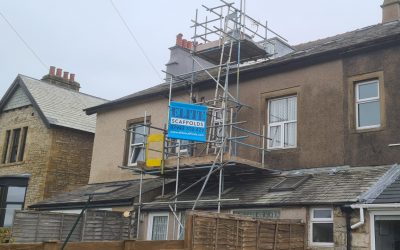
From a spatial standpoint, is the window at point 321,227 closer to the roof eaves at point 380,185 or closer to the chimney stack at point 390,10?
the roof eaves at point 380,185

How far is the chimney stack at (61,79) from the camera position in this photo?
88.9ft

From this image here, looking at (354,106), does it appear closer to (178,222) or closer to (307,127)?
(307,127)

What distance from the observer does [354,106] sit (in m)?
13.1

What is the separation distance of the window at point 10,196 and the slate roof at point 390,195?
1642 cm

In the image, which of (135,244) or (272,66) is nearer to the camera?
(135,244)

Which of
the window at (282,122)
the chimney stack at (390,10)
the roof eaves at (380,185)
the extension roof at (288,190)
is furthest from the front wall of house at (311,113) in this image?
the chimney stack at (390,10)

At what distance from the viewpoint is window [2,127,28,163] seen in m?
23.4

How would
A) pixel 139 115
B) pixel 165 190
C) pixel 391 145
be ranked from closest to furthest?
pixel 391 145
pixel 165 190
pixel 139 115

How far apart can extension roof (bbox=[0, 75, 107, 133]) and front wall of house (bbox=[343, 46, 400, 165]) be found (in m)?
13.7

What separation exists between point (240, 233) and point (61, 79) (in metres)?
20.2

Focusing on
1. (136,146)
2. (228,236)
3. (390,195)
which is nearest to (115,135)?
(136,146)

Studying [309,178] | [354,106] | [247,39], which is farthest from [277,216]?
[247,39]

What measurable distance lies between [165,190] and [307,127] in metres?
5.01

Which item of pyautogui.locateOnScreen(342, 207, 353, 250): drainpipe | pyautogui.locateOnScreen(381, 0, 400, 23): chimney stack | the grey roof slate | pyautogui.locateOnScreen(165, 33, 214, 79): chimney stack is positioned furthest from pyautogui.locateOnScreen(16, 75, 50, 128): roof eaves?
pyautogui.locateOnScreen(342, 207, 353, 250): drainpipe
